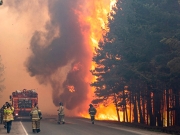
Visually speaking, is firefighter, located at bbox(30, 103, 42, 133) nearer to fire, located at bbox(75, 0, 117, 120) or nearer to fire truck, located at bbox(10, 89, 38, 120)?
fire truck, located at bbox(10, 89, 38, 120)

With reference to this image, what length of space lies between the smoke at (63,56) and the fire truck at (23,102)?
2347 centimetres

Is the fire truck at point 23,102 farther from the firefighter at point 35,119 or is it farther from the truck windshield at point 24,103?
the firefighter at point 35,119

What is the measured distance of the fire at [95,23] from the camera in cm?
5702

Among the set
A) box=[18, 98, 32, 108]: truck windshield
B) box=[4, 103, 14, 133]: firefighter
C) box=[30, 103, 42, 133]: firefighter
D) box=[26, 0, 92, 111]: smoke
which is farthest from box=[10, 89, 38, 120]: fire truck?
box=[26, 0, 92, 111]: smoke

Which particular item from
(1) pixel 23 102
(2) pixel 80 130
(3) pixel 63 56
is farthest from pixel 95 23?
(2) pixel 80 130

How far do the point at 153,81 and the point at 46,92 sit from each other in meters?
55.7

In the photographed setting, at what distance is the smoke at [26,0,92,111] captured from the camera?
65.8 m

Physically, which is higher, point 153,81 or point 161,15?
point 161,15

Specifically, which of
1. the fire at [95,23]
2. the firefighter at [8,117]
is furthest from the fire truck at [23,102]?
the fire at [95,23]

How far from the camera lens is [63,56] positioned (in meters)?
70.4

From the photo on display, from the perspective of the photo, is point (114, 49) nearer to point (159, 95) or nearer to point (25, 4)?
point (159, 95)

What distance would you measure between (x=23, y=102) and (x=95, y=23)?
22.5 meters

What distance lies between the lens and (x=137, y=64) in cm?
2934

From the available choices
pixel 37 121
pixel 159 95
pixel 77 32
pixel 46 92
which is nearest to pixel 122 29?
pixel 159 95
